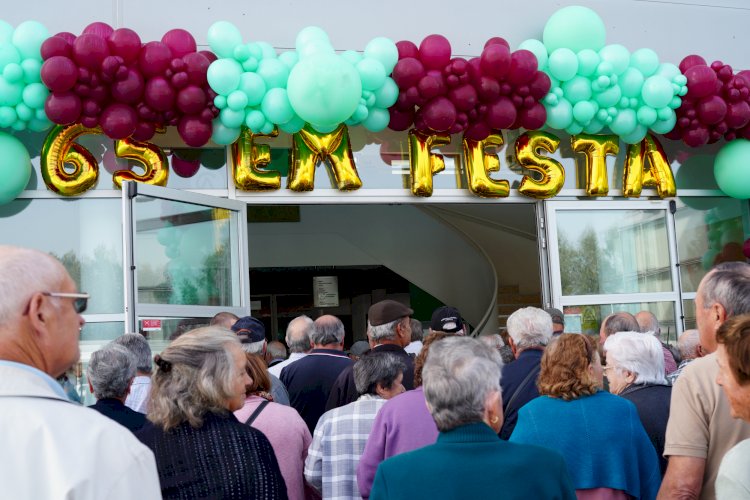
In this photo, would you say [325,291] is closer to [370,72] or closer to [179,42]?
[370,72]

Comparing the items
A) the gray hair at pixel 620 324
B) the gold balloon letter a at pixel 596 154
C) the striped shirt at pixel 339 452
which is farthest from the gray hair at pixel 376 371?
the gold balloon letter a at pixel 596 154

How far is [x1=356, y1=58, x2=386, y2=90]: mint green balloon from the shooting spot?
5.87m

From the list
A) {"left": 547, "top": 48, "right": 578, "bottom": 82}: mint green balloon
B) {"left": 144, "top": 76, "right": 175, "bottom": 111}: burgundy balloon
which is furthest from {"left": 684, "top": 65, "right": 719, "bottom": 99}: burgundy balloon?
{"left": 144, "top": 76, "right": 175, "bottom": 111}: burgundy balloon

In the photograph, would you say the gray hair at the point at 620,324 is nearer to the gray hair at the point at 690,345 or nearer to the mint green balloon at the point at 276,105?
the gray hair at the point at 690,345

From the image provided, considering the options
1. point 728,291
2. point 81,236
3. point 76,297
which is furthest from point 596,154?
point 76,297

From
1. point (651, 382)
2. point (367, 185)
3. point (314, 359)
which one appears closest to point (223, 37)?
point (367, 185)

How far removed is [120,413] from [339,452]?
0.78 metres

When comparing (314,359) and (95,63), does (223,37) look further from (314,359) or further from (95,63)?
(314,359)

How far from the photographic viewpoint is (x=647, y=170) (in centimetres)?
733

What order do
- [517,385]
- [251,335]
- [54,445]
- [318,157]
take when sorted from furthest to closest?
1. [318,157]
2. [251,335]
3. [517,385]
4. [54,445]

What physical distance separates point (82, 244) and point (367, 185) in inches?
83.5

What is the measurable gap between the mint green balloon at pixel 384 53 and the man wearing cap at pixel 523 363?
2614 mm

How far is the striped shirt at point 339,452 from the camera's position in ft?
10.5

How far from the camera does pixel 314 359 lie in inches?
185
